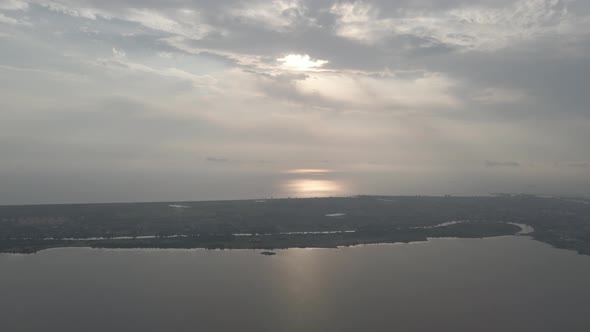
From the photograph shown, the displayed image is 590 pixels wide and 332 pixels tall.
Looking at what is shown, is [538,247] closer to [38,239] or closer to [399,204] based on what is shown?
[399,204]

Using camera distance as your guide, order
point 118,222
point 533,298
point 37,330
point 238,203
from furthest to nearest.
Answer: point 238,203 → point 118,222 → point 533,298 → point 37,330

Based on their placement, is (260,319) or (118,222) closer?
(260,319)

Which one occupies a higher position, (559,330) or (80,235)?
(80,235)

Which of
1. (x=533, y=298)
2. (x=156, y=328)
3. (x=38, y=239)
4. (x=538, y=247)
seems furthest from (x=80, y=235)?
(x=538, y=247)

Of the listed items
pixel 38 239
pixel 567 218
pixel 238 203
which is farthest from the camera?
pixel 238 203

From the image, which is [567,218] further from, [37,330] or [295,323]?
[37,330]

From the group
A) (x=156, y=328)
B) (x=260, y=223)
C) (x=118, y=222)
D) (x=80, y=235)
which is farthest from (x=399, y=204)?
(x=156, y=328)

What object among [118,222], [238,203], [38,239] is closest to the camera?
[38,239]
